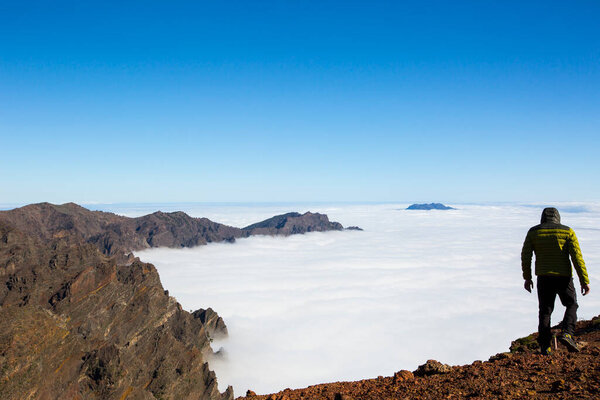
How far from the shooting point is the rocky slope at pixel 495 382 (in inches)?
338

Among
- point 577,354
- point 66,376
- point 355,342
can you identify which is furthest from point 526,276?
point 355,342

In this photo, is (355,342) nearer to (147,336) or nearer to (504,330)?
(504,330)

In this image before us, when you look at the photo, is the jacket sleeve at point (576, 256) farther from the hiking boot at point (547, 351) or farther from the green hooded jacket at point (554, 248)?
the hiking boot at point (547, 351)

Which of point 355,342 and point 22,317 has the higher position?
point 22,317

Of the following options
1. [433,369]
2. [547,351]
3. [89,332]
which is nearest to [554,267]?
[547,351]

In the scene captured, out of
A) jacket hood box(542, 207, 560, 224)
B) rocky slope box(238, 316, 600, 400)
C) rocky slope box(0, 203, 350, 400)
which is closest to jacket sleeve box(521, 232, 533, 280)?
jacket hood box(542, 207, 560, 224)

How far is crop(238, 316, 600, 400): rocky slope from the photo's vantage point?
8.60 meters

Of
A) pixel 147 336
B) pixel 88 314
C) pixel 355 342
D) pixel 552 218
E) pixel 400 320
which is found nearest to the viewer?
pixel 552 218

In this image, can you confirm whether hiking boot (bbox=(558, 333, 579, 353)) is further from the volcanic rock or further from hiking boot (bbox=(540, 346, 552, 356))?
the volcanic rock

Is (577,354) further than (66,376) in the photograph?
No

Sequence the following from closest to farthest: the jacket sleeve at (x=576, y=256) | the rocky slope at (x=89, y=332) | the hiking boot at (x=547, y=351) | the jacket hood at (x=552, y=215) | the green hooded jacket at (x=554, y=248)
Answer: the jacket sleeve at (x=576, y=256) → the green hooded jacket at (x=554, y=248) → the jacket hood at (x=552, y=215) → the hiking boot at (x=547, y=351) → the rocky slope at (x=89, y=332)

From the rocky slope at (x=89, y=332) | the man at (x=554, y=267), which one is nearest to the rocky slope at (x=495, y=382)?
the man at (x=554, y=267)

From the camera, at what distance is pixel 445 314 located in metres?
186

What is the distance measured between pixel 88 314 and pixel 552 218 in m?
81.0
